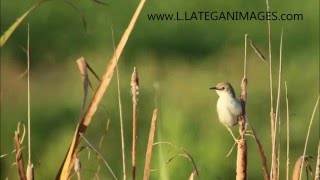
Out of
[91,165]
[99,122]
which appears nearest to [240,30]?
[99,122]

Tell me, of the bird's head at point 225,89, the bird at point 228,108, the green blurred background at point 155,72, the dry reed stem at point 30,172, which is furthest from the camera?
the green blurred background at point 155,72

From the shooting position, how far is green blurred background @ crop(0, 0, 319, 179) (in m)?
5.41

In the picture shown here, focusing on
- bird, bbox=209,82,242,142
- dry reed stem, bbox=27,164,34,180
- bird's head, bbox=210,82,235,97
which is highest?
bird's head, bbox=210,82,235,97

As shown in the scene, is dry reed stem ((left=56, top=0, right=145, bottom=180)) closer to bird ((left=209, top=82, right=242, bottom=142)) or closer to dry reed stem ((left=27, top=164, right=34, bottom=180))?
dry reed stem ((left=27, top=164, right=34, bottom=180))

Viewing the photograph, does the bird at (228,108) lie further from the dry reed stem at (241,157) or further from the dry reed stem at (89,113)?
the dry reed stem at (89,113)

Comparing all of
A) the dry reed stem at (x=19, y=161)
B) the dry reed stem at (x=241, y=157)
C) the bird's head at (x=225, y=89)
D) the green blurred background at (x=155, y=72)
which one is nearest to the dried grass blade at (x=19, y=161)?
the dry reed stem at (x=19, y=161)

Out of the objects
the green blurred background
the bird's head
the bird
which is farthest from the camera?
the green blurred background

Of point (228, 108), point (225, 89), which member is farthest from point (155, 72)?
point (228, 108)

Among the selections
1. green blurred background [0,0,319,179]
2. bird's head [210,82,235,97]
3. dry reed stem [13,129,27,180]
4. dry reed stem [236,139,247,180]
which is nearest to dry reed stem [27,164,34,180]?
dry reed stem [13,129,27,180]

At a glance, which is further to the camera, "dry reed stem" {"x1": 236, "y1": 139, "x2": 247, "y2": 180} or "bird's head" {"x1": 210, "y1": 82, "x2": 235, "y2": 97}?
"bird's head" {"x1": 210, "y1": 82, "x2": 235, "y2": 97}

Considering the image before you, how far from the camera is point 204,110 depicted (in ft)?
20.5

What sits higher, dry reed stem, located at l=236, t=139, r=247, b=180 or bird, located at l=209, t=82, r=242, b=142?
bird, located at l=209, t=82, r=242, b=142

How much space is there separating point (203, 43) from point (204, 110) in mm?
1154

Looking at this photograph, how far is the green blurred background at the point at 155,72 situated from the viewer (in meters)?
5.41
